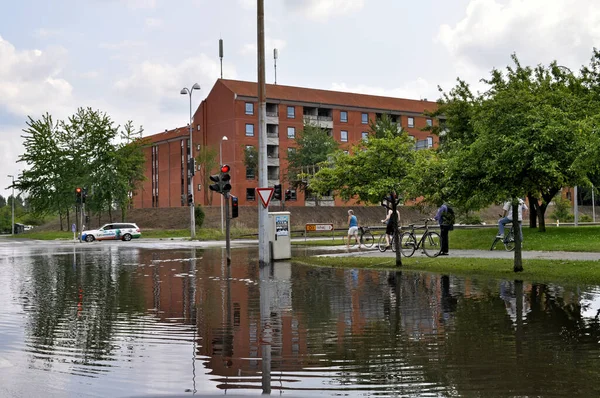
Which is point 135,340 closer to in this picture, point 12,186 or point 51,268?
point 51,268

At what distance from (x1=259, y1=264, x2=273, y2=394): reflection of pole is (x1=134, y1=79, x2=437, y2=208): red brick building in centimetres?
5592

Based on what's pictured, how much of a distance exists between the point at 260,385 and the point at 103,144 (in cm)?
6180

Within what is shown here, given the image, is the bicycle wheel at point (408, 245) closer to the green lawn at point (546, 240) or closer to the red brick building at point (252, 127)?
the green lawn at point (546, 240)

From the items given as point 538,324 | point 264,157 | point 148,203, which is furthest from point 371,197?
point 148,203

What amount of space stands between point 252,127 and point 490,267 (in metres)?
63.5

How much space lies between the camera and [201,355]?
704 centimetres

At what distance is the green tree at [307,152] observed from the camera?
72000 millimetres

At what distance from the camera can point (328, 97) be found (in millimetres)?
86750

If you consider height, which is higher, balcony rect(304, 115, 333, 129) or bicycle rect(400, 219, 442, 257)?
balcony rect(304, 115, 333, 129)

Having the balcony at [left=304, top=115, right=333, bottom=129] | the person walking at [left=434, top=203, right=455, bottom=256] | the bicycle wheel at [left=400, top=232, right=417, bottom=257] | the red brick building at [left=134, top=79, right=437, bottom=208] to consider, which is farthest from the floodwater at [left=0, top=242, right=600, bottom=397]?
the balcony at [left=304, top=115, right=333, bottom=129]

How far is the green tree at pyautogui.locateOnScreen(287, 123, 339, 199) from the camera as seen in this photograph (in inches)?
2835

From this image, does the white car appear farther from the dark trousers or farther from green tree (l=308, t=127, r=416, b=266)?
green tree (l=308, t=127, r=416, b=266)

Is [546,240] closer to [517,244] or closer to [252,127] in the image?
[517,244]

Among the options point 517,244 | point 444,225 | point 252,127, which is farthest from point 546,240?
point 252,127
